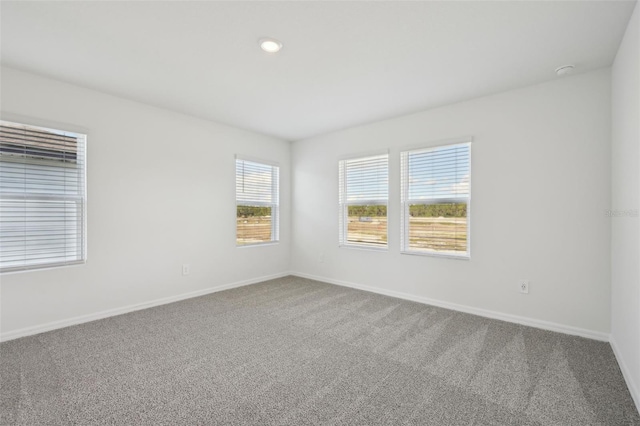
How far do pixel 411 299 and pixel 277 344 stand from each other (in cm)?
201

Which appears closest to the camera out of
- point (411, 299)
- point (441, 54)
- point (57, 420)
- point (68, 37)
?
point (57, 420)

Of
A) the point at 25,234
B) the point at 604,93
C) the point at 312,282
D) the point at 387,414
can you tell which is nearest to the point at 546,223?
the point at 604,93

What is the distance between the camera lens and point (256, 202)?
16.0ft

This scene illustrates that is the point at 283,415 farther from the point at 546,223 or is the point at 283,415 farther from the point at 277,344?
the point at 546,223

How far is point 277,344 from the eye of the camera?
264 centimetres

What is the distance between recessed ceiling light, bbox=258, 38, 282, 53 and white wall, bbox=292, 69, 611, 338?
86.4 inches

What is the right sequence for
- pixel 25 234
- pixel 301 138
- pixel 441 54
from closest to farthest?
pixel 441 54 < pixel 25 234 < pixel 301 138

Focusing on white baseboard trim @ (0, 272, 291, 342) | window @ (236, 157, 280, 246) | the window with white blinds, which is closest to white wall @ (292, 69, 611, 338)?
window @ (236, 157, 280, 246)

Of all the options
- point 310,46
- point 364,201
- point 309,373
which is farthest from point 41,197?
point 364,201

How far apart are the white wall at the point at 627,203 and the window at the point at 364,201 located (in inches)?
91.2

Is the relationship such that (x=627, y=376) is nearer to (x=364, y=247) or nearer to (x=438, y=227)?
(x=438, y=227)

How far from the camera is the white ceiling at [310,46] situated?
195 cm

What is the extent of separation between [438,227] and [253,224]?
2.81m

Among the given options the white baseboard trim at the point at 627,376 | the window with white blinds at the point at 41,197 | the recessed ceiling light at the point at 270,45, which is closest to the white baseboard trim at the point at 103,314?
the window with white blinds at the point at 41,197
